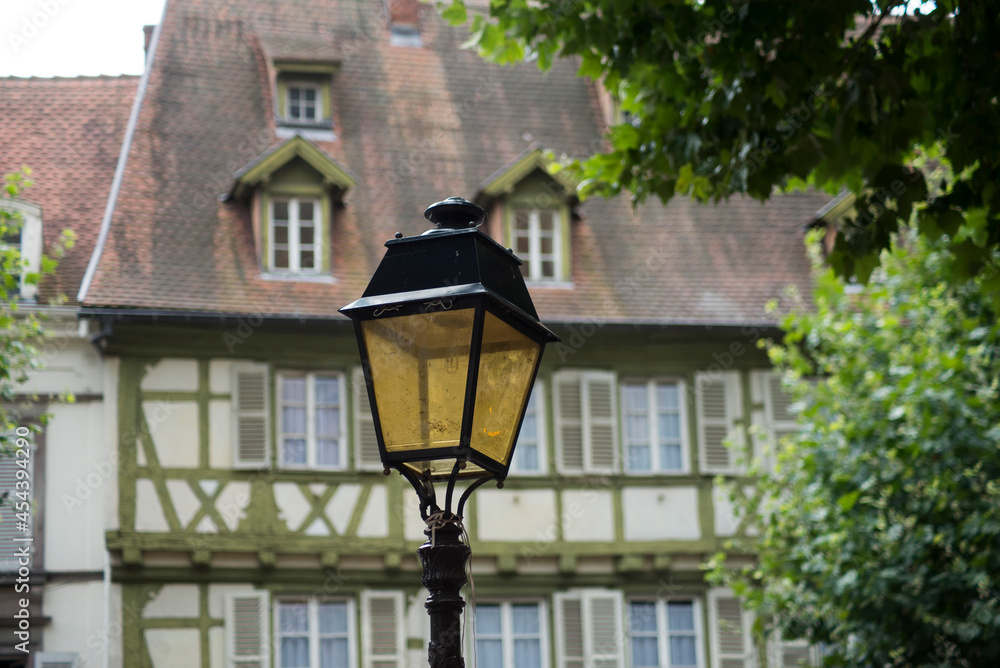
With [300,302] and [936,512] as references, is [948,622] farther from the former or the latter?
[300,302]

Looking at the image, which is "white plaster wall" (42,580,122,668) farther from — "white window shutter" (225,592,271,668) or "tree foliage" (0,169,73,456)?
"tree foliage" (0,169,73,456)

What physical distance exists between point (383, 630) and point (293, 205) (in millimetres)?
5188

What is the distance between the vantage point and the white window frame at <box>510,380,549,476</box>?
15742 mm

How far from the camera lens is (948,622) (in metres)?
10.8

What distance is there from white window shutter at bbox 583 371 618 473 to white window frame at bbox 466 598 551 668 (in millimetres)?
1692

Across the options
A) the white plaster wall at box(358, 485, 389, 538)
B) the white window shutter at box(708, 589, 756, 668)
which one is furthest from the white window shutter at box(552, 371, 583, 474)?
the white window shutter at box(708, 589, 756, 668)

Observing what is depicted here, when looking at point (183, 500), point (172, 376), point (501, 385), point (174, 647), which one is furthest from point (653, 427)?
point (501, 385)

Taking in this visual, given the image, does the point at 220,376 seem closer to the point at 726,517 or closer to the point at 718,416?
the point at 718,416

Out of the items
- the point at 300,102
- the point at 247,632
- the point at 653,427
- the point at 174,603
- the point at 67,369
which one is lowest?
the point at 247,632

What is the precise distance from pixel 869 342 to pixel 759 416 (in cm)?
363

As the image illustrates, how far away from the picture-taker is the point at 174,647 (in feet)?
46.9

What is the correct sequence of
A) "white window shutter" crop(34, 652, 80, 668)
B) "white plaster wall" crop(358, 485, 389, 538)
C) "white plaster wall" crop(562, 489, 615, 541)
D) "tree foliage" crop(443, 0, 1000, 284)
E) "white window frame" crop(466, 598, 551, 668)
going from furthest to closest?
"white plaster wall" crop(562, 489, 615, 541)
"white window frame" crop(466, 598, 551, 668)
"white plaster wall" crop(358, 485, 389, 538)
"white window shutter" crop(34, 652, 80, 668)
"tree foliage" crop(443, 0, 1000, 284)

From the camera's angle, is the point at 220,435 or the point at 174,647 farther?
the point at 220,435

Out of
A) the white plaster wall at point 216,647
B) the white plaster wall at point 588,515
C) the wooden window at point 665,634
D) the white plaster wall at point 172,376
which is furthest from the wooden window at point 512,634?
the white plaster wall at point 172,376
